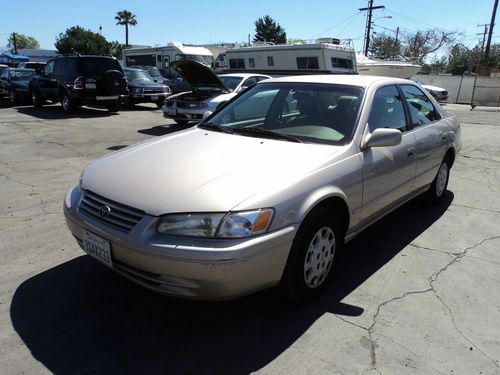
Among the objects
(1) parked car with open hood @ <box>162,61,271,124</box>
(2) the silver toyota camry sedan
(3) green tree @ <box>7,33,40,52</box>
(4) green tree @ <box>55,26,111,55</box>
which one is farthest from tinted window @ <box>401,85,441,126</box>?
(3) green tree @ <box>7,33,40,52</box>

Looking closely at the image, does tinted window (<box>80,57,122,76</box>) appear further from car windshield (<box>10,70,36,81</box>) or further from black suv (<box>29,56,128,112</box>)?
car windshield (<box>10,70,36,81</box>)

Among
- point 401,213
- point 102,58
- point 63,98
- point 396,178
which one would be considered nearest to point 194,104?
point 102,58

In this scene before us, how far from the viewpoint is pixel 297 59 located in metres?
19.1

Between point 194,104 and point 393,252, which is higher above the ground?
point 194,104

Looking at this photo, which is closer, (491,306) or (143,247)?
(143,247)

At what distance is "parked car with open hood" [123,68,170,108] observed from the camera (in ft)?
53.3

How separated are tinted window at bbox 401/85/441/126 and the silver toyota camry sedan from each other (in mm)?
148

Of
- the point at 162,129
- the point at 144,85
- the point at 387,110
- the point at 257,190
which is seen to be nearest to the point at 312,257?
the point at 257,190

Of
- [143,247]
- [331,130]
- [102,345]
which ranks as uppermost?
[331,130]

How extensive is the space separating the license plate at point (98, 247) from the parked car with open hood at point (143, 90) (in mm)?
13938

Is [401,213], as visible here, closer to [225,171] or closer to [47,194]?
[225,171]

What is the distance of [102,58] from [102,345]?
1299 cm

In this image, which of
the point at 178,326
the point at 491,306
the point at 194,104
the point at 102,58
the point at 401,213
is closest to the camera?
the point at 178,326

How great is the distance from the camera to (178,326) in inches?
112
